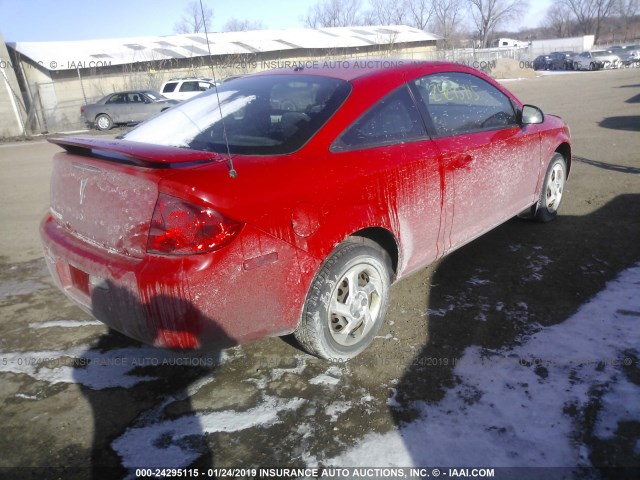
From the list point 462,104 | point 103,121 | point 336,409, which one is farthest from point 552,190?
point 103,121

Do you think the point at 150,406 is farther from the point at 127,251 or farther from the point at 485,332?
the point at 485,332

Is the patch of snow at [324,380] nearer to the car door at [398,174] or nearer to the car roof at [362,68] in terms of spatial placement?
the car door at [398,174]

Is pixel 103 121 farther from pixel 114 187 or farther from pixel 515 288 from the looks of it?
pixel 515 288

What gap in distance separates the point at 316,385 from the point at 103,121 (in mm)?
19015

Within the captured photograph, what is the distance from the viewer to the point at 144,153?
2.10m

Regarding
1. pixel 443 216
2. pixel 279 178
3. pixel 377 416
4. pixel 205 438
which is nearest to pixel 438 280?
pixel 443 216

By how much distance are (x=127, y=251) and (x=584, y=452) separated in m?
2.14

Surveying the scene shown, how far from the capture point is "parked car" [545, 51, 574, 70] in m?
38.8

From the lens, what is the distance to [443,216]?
305 centimetres

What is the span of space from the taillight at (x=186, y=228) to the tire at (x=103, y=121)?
18.9 meters

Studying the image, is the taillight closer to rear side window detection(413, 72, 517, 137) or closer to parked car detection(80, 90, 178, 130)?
rear side window detection(413, 72, 517, 137)

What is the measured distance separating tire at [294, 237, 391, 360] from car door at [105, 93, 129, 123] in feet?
60.0

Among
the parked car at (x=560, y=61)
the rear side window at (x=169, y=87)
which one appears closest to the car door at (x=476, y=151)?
the rear side window at (x=169, y=87)

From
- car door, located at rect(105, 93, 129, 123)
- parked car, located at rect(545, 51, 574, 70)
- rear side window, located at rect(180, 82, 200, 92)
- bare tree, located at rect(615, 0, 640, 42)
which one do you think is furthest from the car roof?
bare tree, located at rect(615, 0, 640, 42)
